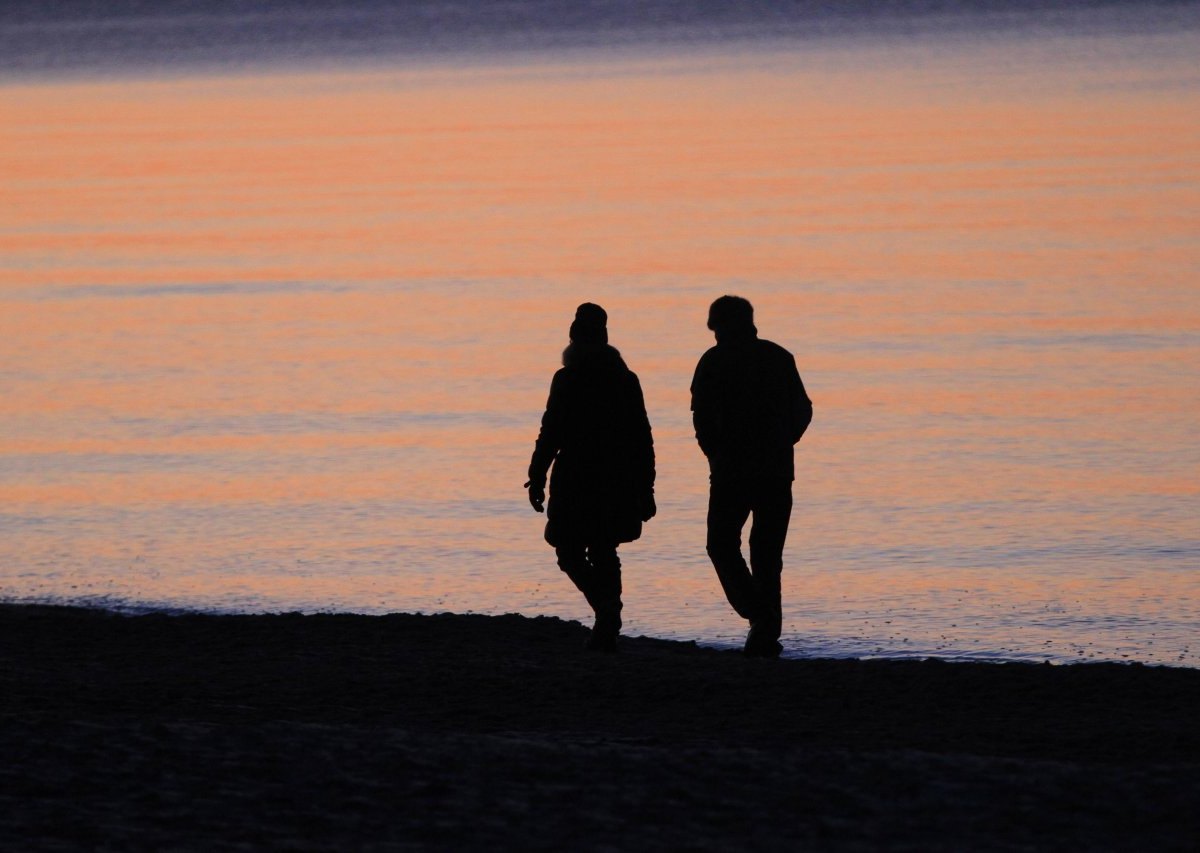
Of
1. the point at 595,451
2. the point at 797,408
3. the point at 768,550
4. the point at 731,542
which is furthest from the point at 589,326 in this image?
the point at 768,550

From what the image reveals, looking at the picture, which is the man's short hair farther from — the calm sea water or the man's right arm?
the calm sea water

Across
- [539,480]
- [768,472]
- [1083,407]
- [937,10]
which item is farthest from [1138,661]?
[937,10]

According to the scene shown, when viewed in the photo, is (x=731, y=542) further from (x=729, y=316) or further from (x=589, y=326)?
(x=589, y=326)

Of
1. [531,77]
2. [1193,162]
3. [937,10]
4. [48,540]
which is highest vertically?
[937,10]

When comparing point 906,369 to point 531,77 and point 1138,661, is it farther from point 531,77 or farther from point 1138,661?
point 531,77

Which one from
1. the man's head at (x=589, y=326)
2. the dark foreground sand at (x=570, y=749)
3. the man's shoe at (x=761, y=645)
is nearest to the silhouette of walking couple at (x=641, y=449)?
the man's head at (x=589, y=326)

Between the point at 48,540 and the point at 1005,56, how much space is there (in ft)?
153

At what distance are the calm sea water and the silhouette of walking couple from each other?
1.29m

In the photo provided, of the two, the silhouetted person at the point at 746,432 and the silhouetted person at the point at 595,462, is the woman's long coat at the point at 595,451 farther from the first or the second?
the silhouetted person at the point at 746,432

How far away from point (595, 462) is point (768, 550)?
2.74 ft

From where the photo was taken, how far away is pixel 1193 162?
99.7 feet

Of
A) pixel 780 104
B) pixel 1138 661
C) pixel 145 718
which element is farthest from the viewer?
pixel 780 104

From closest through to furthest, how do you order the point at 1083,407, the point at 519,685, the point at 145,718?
the point at 145,718 < the point at 519,685 < the point at 1083,407

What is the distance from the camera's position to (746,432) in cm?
952
